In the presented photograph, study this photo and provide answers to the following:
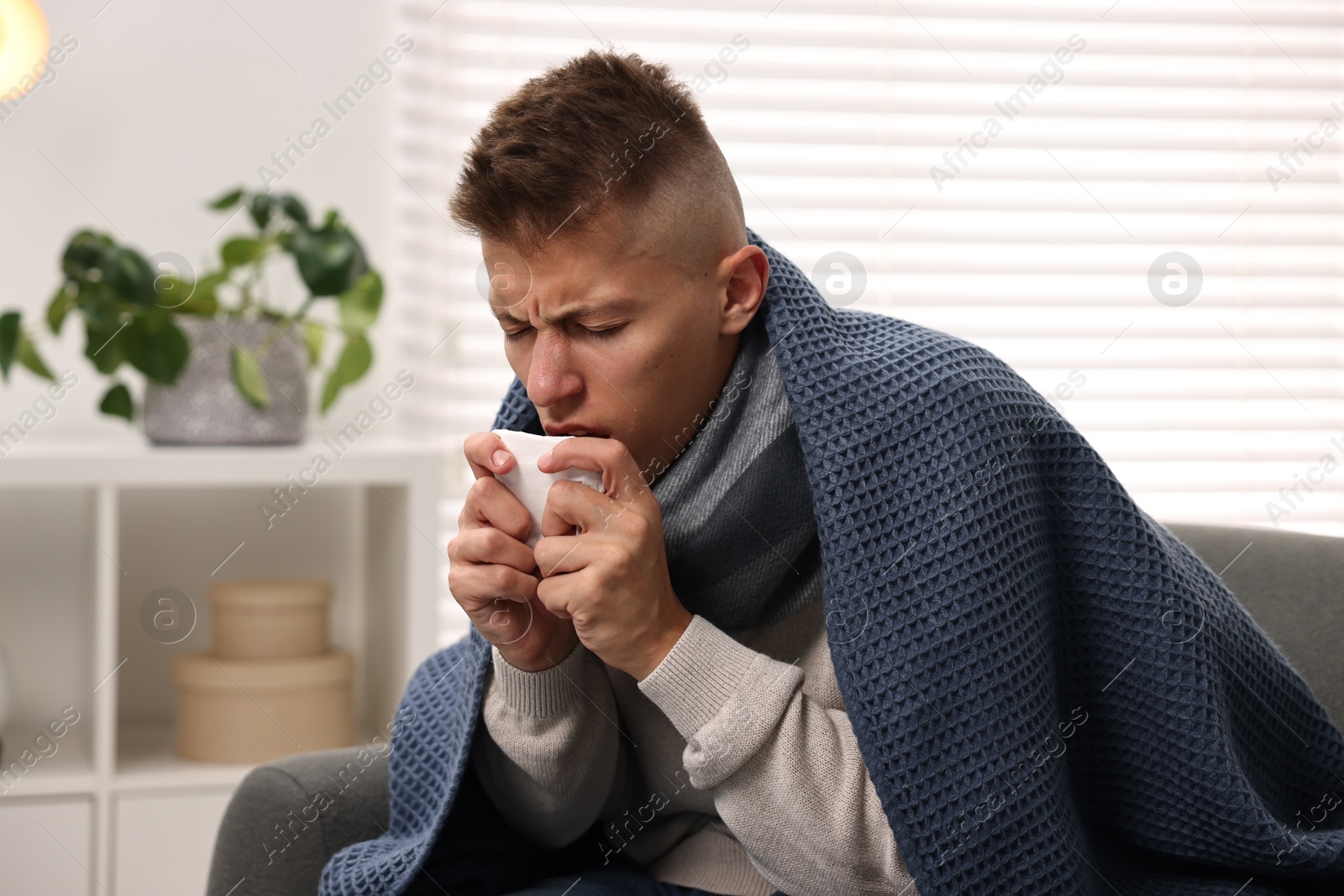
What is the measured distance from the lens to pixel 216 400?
1672 millimetres

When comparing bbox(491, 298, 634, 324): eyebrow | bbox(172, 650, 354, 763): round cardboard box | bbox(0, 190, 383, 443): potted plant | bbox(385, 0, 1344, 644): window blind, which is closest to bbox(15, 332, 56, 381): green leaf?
bbox(0, 190, 383, 443): potted plant

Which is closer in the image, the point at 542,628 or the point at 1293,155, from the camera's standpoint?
the point at 542,628

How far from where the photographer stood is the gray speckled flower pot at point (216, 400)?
5.49 feet

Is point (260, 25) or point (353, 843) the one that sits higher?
point (260, 25)

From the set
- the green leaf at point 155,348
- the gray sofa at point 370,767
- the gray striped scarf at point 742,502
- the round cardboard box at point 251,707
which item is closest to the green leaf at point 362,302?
the green leaf at point 155,348

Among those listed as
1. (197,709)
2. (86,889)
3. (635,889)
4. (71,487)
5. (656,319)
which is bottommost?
(86,889)

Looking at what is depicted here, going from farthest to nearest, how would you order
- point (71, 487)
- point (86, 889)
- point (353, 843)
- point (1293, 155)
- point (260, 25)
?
point (1293, 155)
point (260, 25)
point (71, 487)
point (86, 889)
point (353, 843)

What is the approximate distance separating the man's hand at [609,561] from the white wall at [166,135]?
1.23m

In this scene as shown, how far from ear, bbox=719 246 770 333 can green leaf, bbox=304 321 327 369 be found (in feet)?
3.38

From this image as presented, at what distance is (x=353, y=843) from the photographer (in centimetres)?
105

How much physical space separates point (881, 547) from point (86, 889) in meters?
1.34

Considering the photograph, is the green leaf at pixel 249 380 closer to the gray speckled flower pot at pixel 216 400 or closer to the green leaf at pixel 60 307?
the gray speckled flower pot at pixel 216 400

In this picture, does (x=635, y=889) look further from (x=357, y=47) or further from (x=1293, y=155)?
(x=1293, y=155)

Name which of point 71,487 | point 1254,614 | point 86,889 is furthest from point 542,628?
point 71,487
